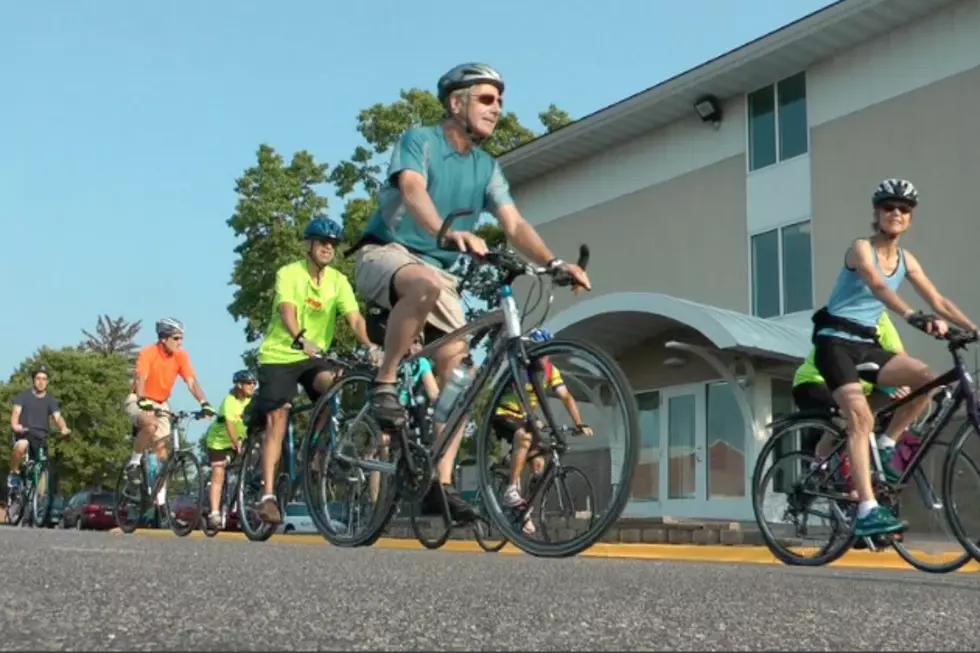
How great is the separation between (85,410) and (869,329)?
188ft

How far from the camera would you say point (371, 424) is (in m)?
5.66

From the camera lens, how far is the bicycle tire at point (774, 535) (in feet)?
21.7

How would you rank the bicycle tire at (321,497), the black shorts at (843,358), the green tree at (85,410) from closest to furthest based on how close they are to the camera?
1. the bicycle tire at (321,497)
2. the black shorts at (843,358)
3. the green tree at (85,410)

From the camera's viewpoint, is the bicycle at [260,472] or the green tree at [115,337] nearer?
the bicycle at [260,472]

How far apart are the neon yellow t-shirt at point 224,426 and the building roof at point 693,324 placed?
861 centimetres

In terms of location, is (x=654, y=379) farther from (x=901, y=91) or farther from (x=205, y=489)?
(x=205, y=489)

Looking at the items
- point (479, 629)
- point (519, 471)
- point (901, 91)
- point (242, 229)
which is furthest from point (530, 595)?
point (242, 229)

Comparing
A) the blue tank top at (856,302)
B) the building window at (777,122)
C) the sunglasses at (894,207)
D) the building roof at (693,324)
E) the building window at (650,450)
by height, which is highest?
the building window at (777,122)

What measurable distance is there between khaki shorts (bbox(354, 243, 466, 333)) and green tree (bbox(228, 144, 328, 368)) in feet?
89.5

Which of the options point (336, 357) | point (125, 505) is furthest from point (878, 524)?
point (125, 505)

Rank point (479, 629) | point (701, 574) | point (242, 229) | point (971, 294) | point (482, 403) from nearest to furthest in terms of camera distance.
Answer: point (479, 629), point (701, 574), point (482, 403), point (971, 294), point (242, 229)

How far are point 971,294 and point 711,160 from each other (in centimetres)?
617

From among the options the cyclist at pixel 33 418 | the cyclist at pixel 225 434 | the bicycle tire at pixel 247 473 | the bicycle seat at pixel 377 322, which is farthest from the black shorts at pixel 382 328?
the cyclist at pixel 33 418

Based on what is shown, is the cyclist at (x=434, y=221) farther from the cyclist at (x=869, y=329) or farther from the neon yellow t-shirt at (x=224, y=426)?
the neon yellow t-shirt at (x=224, y=426)
